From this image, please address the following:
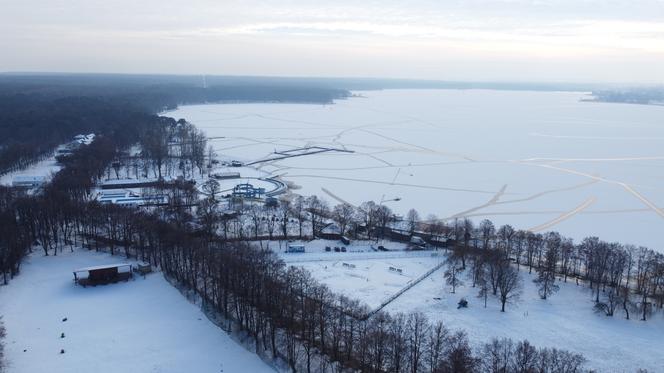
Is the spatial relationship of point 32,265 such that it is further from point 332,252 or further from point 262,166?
point 262,166

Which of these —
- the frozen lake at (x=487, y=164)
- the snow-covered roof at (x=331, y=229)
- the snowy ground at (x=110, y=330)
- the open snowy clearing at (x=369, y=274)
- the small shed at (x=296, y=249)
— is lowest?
the snowy ground at (x=110, y=330)

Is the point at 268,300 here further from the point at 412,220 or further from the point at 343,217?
the point at 412,220

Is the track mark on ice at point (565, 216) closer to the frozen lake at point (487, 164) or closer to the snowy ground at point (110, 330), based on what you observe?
the frozen lake at point (487, 164)

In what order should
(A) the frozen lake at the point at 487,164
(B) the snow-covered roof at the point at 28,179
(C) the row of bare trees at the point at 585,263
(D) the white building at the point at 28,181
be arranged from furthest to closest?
(B) the snow-covered roof at the point at 28,179, (D) the white building at the point at 28,181, (A) the frozen lake at the point at 487,164, (C) the row of bare trees at the point at 585,263

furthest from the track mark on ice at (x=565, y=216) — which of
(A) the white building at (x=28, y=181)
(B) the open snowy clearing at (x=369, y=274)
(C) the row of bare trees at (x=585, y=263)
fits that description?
(A) the white building at (x=28, y=181)

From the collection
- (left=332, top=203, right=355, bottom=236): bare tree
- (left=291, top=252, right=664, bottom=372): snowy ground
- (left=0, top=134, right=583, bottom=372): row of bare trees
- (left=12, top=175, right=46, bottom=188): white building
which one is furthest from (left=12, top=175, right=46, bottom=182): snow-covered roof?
(left=291, top=252, right=664, bottom=372): snowy ground

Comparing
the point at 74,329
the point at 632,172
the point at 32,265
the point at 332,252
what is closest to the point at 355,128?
the point at 632,172
